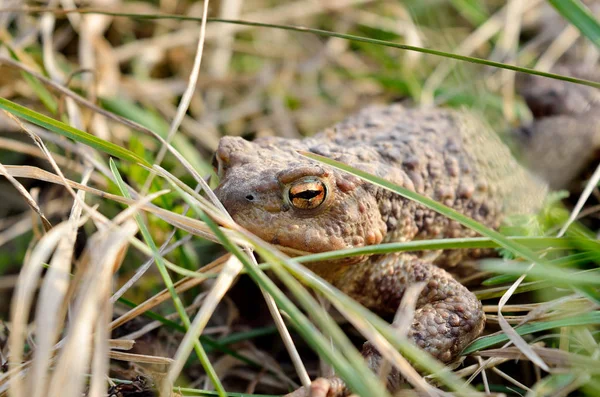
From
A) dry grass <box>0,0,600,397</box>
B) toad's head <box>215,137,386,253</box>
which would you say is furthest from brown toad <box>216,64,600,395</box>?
dry grass <box>0,0,600,397</box>

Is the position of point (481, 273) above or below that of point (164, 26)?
below

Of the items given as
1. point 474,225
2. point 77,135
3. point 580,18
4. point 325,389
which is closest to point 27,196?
point 77,135

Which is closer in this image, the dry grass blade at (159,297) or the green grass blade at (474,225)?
the green grass blade at (474,225)

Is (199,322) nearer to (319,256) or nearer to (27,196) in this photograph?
(319,256)

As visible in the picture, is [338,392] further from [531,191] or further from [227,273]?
[531,191]

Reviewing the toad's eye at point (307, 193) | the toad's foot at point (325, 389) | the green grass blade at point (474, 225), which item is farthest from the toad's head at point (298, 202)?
the toad's foot at point (325, 389)

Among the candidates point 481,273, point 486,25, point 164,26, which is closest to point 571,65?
point 486,25

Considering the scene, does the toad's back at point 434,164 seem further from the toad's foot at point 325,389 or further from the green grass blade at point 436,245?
the toad's foot at point 325,389
